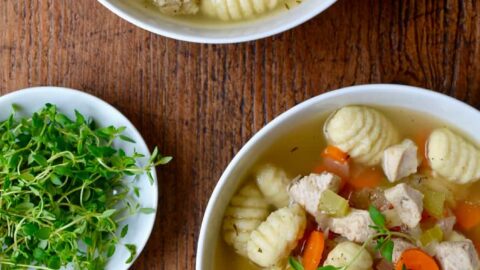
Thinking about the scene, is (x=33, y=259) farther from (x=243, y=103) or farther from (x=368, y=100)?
(x=368, y=100)

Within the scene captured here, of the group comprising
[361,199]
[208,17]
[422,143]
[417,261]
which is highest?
[208,17]

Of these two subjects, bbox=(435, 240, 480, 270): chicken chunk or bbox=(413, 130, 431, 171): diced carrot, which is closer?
bbox=(435, 240, 480, 270): chicken chunk

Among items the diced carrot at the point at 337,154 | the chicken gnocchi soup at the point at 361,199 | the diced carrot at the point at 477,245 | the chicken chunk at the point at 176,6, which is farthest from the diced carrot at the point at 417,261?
the chicken chunk at the point at 176,6

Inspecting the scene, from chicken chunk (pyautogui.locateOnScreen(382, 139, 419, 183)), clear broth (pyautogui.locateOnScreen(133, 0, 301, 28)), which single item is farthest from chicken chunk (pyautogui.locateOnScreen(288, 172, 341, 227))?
clear broth (pyautogui.locateOnScreen(133, 0, 301, 28))

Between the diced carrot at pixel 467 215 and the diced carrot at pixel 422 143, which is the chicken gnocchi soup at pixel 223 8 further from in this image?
the diced carrot at pixel 467 215

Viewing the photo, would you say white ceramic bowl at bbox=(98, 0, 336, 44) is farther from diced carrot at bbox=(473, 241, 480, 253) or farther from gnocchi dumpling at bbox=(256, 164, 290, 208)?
diced carrot at bbox=(473, 241, 480, 253)

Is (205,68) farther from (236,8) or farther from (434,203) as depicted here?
(434,203)

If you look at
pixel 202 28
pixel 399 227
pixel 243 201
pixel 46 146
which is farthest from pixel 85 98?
pixel 399 227

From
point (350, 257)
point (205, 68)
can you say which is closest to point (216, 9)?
point (205, 68)
